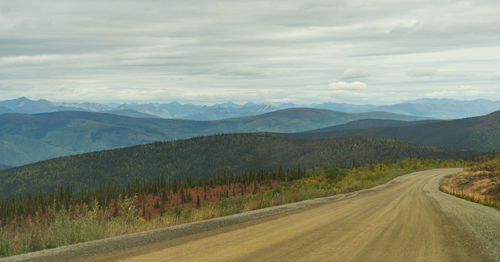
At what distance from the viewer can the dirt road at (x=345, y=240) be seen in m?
8.30

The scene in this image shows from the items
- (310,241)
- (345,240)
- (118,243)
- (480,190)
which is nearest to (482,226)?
(345,240)

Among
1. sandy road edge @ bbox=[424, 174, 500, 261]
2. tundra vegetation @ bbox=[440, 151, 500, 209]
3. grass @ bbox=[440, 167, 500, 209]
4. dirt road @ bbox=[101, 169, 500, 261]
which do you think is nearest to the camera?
dirt road @ bbox=[101, 169, 500, 261]

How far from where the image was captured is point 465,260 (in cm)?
804

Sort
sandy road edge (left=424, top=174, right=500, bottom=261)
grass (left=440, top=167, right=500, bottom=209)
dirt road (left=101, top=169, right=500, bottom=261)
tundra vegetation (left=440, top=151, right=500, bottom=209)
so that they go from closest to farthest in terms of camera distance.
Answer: dirt road (left=101, top=169, right=500, bottom=261)
sandy road edge (left=424, top=174, right=500, bottom=261)
grass (left=440, top=167, right=500, bottom=209)
tundra vegetation (left=440, top=151, right=500, bottom=209)

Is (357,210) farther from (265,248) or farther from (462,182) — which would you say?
(462,182)

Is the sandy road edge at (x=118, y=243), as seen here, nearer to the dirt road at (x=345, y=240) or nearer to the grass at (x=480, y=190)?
the dirt road at (x=345, y=240)

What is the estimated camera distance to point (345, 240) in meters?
9.95

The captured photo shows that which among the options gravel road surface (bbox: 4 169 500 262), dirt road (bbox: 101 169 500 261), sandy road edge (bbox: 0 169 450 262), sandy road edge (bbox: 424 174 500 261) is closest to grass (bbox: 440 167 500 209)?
sandy road edge (bbox: 424 174 500 261)

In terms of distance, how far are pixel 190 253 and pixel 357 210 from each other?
10319 mm

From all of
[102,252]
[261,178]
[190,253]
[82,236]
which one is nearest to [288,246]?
[190,253]

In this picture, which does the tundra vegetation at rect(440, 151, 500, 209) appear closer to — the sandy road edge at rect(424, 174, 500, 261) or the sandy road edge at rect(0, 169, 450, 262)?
the sandy road edge at rect(424, 174, 500, 261)

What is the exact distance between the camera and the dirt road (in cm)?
830

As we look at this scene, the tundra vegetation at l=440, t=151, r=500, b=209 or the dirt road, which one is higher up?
the dirt road

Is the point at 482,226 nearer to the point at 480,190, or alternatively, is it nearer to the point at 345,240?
the point at 345,240
